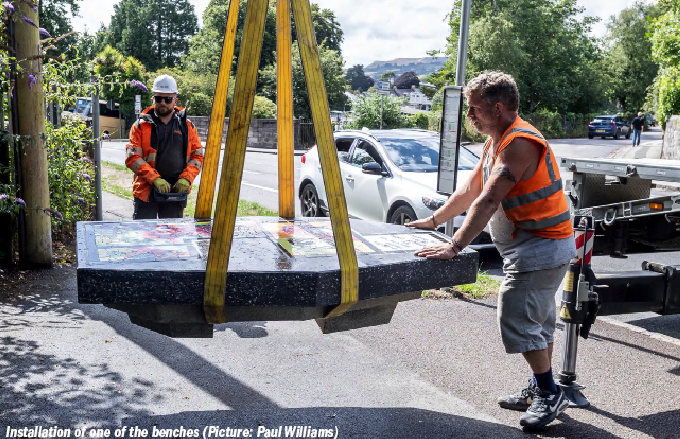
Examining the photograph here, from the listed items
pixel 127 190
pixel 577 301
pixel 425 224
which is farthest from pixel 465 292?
pixel 127 190

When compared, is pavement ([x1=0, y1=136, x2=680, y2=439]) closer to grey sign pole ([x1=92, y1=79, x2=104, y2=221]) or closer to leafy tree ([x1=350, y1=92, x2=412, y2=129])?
grey sign pole ([x1=92, y1=79, x2=104, y2=221])

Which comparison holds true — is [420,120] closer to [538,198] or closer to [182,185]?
[182,185]

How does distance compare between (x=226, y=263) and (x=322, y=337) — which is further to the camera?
(x=322, y=337)

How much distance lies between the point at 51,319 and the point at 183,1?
85.3 metres

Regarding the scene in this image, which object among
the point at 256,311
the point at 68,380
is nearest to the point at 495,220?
the point at 256,311

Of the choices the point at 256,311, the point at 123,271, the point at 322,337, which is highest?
the point at 123,271

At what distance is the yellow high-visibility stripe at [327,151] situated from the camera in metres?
3.09

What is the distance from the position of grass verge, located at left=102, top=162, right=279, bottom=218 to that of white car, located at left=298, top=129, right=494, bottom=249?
1657 millimetres

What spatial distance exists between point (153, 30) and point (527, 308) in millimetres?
86167

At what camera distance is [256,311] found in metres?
3.33

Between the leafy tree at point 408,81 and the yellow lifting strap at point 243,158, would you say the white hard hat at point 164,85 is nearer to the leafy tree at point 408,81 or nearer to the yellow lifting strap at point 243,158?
the yellow lifting strap at point 243,158

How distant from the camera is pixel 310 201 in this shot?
11117 millimetres

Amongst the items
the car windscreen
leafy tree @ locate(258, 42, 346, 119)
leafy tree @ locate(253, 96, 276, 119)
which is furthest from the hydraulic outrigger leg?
leafy tree @ locate(258, 42, 346, 119)

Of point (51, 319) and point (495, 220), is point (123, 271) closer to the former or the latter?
point (495, 220)
